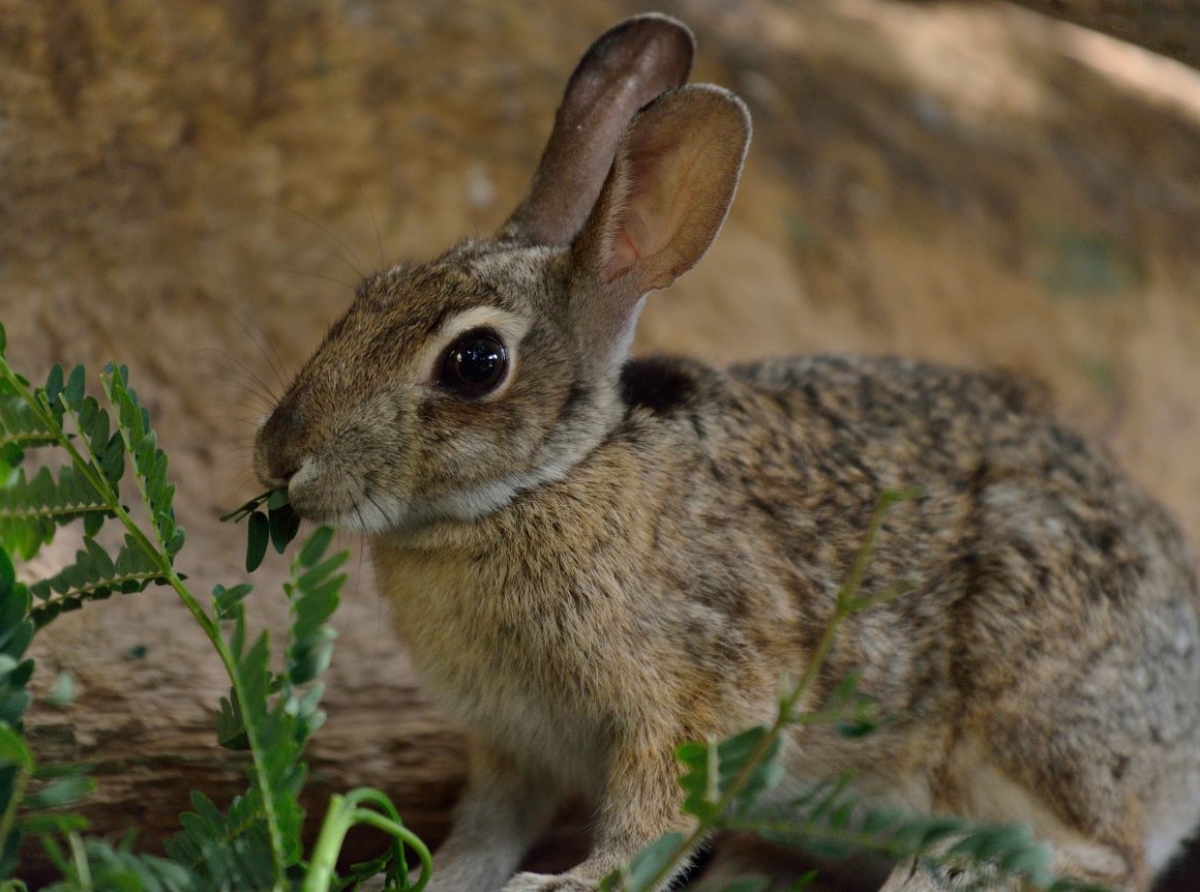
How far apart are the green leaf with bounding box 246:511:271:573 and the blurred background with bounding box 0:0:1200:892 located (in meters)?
1.05

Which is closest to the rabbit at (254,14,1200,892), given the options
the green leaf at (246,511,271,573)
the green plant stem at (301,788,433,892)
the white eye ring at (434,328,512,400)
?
the white eye ring at (434,328,512,400)

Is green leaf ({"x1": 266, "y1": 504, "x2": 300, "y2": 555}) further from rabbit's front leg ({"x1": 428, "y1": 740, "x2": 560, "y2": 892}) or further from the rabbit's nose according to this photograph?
rabbit's front leg ({"x1": 428, "y1": 740, "x2": 560, "y2": 892})

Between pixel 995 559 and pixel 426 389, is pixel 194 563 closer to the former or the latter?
pixel 426 389

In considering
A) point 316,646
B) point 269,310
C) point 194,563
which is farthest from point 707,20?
point 316,646

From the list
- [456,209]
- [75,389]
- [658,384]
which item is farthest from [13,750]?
[456,209]

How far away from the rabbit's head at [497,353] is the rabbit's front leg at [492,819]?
98cm

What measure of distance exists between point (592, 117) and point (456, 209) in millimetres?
2648

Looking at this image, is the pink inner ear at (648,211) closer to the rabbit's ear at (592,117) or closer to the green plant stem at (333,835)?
the rabbit's ear at (592,117)

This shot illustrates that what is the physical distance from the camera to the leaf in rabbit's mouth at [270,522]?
10.8ft

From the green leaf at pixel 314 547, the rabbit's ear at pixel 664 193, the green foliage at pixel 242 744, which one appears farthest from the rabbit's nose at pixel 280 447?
the rabbit's ear at pixel 664 193

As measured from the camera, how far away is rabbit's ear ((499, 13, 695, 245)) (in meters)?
4.29

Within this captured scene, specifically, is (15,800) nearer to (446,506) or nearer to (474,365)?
(446,506)

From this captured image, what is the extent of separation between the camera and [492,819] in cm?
412

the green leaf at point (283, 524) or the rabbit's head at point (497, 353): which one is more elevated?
the rabbit's head at point (497, 353)
